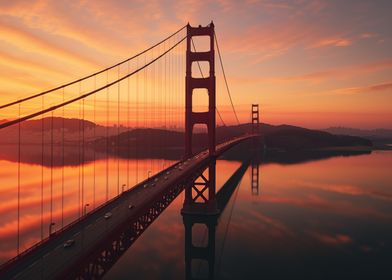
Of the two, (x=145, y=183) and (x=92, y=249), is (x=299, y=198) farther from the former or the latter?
(x=92, y=249)

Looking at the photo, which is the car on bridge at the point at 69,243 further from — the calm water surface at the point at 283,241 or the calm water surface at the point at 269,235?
the calm water surface at the point at 283,241

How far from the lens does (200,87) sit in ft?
115

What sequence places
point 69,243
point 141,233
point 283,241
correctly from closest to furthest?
1. point 69,243
2. point 141,233
3. point 283,241

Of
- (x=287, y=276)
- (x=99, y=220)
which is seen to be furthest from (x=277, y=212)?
(x=99, y=220)

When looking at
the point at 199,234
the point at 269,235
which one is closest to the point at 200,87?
the point at 199,234

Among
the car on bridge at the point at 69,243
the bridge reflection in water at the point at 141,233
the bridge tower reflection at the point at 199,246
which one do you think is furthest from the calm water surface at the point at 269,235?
the car on bridge at the point at 69,243

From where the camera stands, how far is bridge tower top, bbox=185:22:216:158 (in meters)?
34.7

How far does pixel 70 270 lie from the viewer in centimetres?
831

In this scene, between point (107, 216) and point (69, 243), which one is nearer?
point (69, 243)

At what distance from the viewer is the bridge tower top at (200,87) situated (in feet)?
114

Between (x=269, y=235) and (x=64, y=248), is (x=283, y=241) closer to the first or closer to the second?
(x=269, y=235)

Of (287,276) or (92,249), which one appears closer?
(92,249)

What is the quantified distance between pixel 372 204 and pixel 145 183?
34900 mm

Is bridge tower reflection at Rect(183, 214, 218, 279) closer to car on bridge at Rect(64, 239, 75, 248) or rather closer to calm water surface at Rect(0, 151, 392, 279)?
calm water surface at Rect(0, 151, 392, 279)
